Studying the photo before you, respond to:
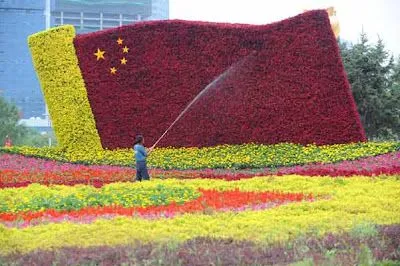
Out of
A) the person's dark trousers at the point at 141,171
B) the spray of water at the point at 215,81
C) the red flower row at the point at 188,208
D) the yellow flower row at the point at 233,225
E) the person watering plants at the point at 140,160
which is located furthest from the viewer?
the spray of water at the point at 215,81

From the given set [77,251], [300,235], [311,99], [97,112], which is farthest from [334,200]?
[97,112]

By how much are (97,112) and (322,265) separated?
14.3m

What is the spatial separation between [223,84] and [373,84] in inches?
413

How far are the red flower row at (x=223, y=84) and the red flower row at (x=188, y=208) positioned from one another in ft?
23.5

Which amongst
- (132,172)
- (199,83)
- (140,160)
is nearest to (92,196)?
(140,160)

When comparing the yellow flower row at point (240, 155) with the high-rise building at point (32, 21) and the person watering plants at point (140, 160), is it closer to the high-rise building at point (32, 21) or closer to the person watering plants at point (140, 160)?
the person watering plants at point (140, 160)

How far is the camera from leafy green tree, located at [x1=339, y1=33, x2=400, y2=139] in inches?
1048

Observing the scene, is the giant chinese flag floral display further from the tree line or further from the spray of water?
the tree line

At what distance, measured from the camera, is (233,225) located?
745 cm

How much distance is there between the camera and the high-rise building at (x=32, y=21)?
116 m

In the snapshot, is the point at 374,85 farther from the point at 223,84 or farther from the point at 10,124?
the point at 10,124

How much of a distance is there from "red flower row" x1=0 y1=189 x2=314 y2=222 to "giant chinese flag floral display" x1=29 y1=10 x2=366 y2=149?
7180 mm

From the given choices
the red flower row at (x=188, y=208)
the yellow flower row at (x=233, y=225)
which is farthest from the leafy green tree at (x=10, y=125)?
the yellow flower row at (x=233, y=225)

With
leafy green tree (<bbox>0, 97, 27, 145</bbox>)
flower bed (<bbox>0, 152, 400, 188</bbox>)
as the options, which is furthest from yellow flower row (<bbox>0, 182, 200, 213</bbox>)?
leafy green tree (<bbox>0, 97, 27, 145</bbox>)
